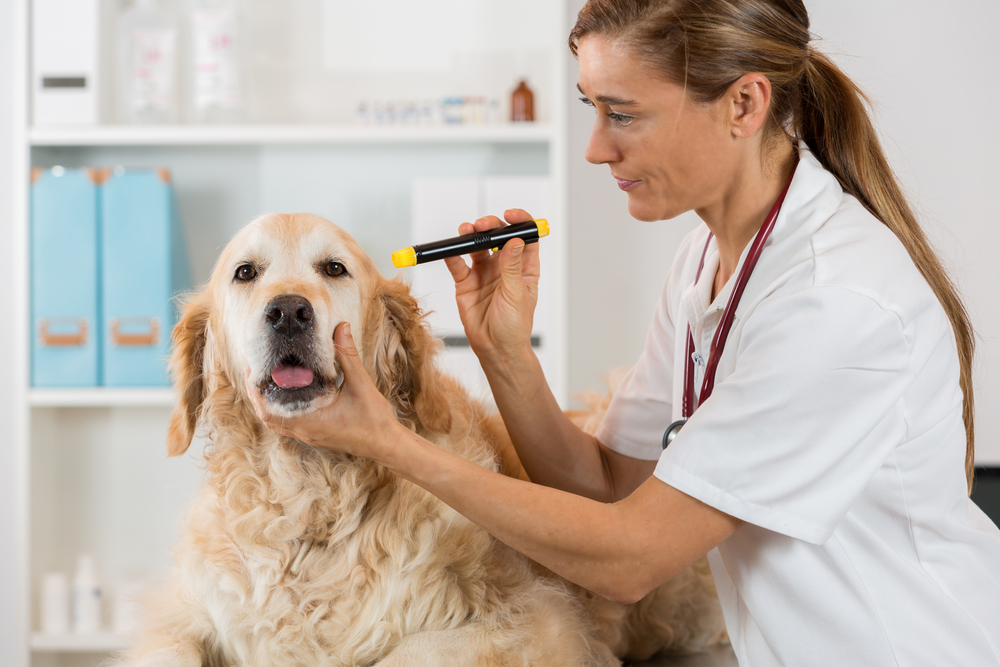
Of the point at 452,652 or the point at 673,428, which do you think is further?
the point at 673,428

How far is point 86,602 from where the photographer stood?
6.67 feet

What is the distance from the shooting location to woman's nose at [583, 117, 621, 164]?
910 mm

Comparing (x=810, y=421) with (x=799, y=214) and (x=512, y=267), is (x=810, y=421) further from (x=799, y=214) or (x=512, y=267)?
(x=512, y=267)

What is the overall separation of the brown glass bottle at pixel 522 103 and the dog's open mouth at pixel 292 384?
53.9 inches

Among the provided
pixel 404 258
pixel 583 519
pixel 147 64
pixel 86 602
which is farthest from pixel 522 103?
pixel 86 602

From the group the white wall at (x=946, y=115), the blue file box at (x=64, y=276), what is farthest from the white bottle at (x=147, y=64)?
the white wall at (x=946, y=115)

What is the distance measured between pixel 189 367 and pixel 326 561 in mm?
335

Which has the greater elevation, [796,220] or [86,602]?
[796,220]

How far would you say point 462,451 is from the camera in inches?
37.9

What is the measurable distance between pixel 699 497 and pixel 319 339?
0.45 m

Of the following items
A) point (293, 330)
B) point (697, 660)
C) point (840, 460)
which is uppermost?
point (293, 330)

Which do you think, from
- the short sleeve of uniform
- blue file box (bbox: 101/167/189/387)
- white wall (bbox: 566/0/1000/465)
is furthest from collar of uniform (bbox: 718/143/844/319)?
blue file box (bbox: 101/167/189/387)

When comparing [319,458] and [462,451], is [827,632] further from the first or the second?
[319,458]

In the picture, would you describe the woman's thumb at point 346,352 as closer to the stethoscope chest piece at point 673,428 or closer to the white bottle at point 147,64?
the stethoscope chest piece at point 673,428
